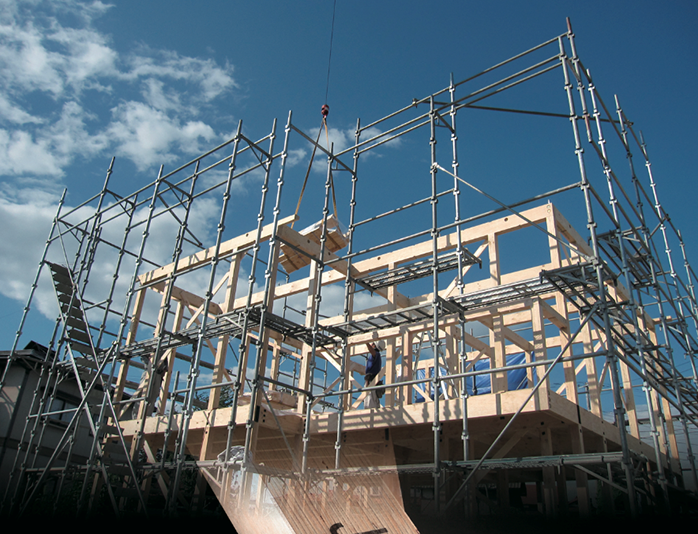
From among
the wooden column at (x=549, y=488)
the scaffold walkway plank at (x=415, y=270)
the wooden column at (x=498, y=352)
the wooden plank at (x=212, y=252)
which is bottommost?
the wooden column at (x=549, y=488)

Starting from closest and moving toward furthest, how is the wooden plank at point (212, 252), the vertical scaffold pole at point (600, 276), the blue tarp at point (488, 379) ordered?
the vertical scaffold pole at point (600, 276), the wooden plank at point (212, 252), the blue tarp at point (488, 379)

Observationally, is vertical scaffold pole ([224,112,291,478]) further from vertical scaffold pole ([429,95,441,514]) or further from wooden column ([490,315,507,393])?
wooden column ([490,315,507,393])

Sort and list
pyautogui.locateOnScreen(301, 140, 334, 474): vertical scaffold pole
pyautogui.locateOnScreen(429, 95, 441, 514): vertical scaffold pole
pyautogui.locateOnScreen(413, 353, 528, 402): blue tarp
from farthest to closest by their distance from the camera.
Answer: pyautogui.locateOnScreen(413, 353, 528, 402): blue tarp < pyautogui.locateOnScreen(301, 140, 334, 474): vertical scaffold pole < pyautogui.locateOnScreen(429, 95, 441, 514): vertical scaffold pole

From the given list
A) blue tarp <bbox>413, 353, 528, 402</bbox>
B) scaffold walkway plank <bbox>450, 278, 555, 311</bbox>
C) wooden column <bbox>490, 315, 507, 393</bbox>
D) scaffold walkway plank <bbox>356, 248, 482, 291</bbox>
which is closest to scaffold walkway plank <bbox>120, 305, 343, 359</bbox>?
scaffold walkway plank <bbox>356, 248, 482, 291</bbox>

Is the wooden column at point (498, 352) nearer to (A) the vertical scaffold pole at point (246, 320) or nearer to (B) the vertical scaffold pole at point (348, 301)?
(B) the vertical scaffold pole at point (348, 301)

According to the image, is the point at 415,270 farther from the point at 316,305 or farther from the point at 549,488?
the point at 549,488

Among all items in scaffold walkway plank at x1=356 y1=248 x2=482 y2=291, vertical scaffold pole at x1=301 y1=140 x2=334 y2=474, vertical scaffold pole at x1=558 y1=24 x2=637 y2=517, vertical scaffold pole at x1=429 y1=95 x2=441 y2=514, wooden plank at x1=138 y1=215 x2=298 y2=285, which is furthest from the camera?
wooden plank at x1=138 y1=215 x2=298 y2=285

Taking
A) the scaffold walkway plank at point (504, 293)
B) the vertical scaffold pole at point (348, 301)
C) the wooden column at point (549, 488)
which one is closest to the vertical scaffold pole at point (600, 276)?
the scaffold walkway plank at point (504, 293)

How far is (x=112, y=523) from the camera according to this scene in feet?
35.3

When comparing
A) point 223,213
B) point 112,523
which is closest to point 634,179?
point 223,213

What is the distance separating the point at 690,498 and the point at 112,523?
33.9ft

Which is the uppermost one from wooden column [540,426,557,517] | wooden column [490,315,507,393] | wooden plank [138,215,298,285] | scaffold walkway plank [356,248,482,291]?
wooden plank [138,215,298,285]

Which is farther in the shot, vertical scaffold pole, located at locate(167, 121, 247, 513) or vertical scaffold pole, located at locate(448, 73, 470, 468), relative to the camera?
vertical scaffold pole, located at locate(167, 121, 247, 513)

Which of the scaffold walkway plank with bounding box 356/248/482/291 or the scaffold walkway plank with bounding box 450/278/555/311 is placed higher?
the scaffold walkway plank with bounding box 356/248/482/291
